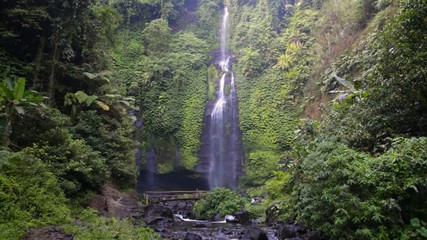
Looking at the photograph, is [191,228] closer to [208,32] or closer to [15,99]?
[15,99]

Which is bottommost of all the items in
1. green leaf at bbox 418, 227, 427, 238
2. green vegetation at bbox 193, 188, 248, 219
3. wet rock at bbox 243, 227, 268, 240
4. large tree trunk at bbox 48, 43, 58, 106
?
wet rock at bbox 243, 227, 268, 240

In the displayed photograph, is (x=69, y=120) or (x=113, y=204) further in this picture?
(x=69, y=120)

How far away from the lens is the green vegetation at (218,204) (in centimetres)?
1481

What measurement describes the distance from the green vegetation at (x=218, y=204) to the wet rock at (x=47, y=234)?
921 centimetres

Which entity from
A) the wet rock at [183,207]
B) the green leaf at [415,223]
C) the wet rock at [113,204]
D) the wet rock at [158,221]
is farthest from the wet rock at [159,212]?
the green leaf at [415,223]

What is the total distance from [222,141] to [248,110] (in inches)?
133

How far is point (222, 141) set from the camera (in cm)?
2580

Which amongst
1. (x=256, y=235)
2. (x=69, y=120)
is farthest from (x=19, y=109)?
(x=256, y=235)

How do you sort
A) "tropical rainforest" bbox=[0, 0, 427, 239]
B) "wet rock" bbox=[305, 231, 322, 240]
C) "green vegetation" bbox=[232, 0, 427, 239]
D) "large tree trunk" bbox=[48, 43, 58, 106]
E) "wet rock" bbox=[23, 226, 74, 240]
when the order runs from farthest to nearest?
1. "large tree trunk" bbox=[48, 43, 58, 106]
2. "wet rock" bbox=[305, 231, 322, 240]
3. "tropical rainforest" bbox=[0, 0, 427, 239]
4. "green vegetation" bbox=[232, 0, 427, 239]
5. "wet rock" bbox=[23, 226, 74, 240]

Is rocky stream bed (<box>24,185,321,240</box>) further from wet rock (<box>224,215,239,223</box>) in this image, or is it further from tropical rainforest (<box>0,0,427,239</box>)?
tropical rainforest (<box>0,0,427,239</box>)

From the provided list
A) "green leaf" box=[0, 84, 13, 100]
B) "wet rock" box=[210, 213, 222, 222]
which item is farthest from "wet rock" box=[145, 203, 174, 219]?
"green leaf" box=[0, 84, 13, 100]

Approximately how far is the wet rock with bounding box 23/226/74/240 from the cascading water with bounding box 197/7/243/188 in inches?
721

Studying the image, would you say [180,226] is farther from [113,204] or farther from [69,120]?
[69,120]

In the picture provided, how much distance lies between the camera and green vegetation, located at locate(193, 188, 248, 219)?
14808 mm
